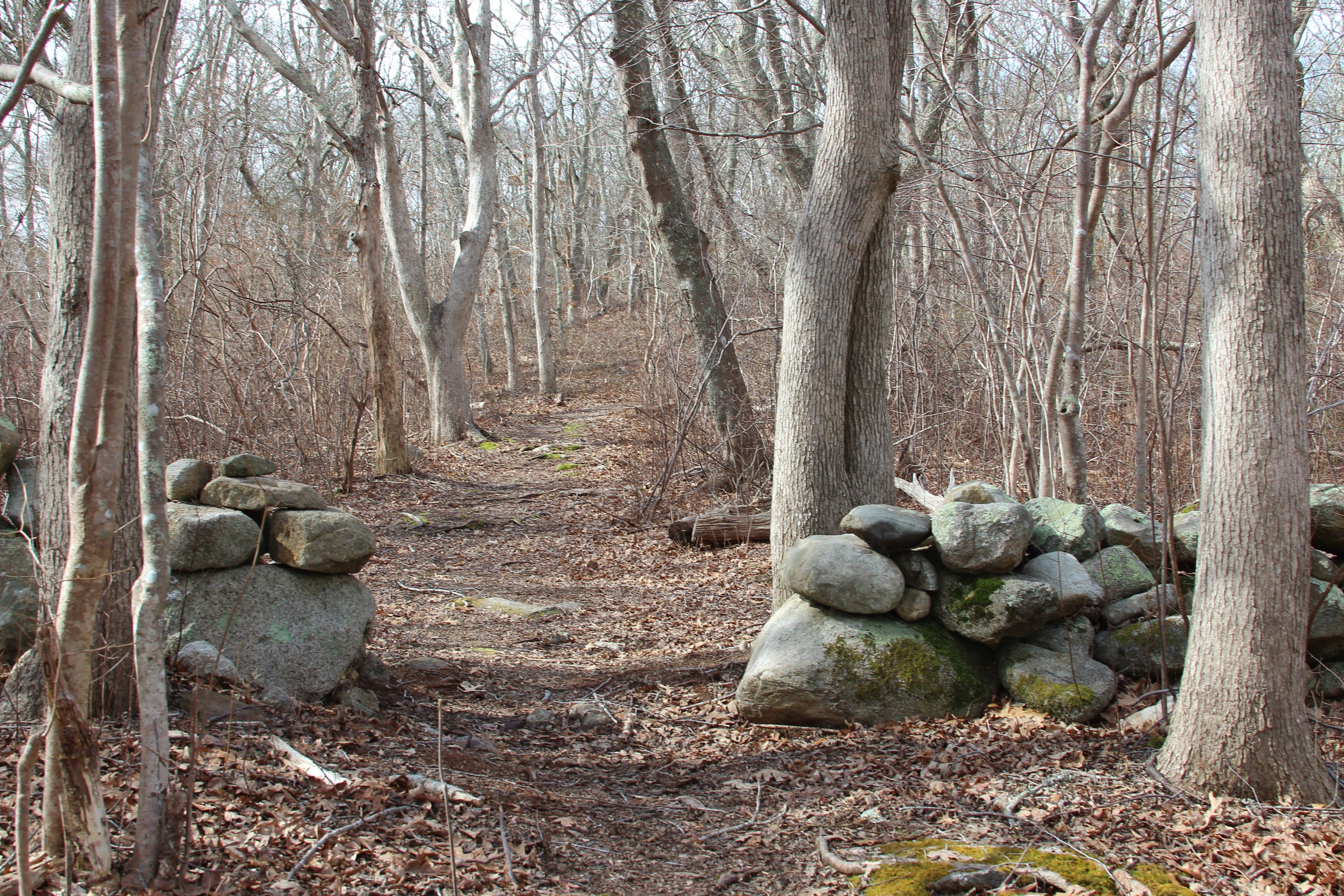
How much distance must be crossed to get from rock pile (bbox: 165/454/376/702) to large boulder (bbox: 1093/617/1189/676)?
3.81m

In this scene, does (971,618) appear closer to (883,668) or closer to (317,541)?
(883,668)

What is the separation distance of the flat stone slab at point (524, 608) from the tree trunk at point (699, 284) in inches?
118

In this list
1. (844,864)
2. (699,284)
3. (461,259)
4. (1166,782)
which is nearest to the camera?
(844,864)

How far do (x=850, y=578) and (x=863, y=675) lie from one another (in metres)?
0.49

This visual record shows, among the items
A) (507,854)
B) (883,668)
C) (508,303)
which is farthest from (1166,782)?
(508,303)

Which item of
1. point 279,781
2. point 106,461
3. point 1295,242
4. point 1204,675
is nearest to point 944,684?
point 1204,675

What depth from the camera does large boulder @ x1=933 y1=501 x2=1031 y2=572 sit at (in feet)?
15.1

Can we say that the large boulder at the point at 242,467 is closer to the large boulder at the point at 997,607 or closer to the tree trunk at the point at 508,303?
the large boulder at the point at 997,607

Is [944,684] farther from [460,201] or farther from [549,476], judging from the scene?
[460,201]

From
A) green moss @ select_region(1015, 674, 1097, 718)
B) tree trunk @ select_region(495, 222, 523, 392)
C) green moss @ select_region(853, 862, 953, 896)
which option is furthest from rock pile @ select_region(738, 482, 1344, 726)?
tree trunk @ select_region(495, 222, 523, 392)

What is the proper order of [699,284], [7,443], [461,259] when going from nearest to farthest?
[7,443] < [699,284] < [461,259]

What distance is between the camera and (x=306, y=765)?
10.5 ft

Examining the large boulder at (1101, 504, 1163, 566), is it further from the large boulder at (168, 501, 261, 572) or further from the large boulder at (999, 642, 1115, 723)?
the large boulder at (168, 501, 261, 572)

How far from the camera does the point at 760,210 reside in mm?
14422
